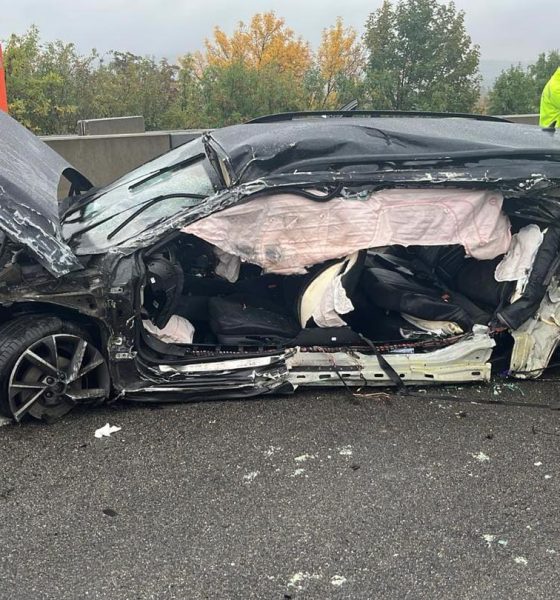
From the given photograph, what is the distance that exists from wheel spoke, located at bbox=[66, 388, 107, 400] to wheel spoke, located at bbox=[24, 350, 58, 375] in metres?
0.16

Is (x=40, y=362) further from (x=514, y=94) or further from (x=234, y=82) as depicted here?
(x=514, y=94)

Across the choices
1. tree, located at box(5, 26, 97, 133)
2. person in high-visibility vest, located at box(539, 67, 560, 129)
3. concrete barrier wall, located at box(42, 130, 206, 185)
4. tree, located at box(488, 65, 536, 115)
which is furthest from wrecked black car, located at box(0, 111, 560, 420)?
tree, located at box(488, 65, 536, 115)

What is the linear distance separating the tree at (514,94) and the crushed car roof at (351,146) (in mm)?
15750

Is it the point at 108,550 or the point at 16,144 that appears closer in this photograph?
the point at 108,550

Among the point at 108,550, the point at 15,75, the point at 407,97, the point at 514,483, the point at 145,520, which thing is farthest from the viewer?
the point at 407,97

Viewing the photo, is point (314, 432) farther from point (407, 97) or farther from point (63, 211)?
point (407, 97)

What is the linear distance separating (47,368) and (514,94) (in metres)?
17.9

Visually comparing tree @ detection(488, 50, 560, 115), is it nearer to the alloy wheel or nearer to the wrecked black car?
the wrecked black car

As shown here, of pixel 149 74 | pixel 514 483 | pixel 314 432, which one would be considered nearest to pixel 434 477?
pixel 514 483

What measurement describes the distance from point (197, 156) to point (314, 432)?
176cm

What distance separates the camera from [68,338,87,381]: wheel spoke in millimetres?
3156

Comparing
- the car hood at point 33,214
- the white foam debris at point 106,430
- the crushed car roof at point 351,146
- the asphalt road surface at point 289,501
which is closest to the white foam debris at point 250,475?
the asphalt road surface at point 289,501

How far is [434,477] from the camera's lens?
286cm

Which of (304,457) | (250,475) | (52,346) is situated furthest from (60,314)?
(304,457)
